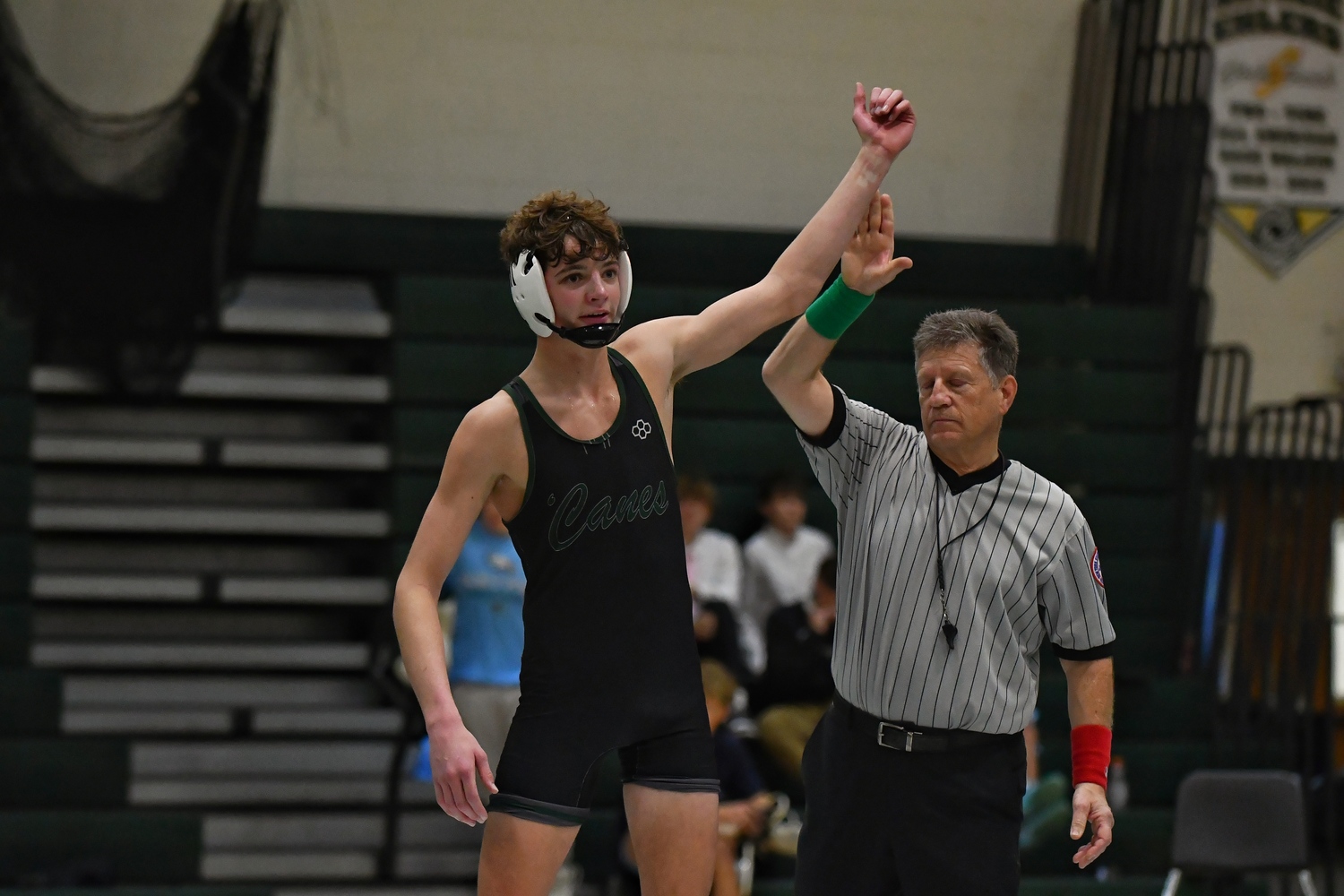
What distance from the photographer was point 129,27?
7.64 metres

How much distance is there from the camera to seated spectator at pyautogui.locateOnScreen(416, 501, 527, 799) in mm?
5602

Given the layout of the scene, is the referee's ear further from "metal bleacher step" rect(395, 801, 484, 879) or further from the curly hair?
"metal bleacher step" rect(395, 801, 484, 879)

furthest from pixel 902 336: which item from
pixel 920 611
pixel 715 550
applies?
pixel 920 611

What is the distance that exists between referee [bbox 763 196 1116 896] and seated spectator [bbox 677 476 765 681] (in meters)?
2.70

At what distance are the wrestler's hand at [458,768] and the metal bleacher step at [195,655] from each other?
167 inches

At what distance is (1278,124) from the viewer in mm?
8641

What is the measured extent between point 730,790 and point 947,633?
8.75 feet

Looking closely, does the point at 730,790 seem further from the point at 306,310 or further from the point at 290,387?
the point at 306,310

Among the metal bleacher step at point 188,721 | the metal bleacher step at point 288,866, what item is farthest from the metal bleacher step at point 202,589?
the metal bleacher step at point 288,866

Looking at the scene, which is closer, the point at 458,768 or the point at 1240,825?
the point at 458,768

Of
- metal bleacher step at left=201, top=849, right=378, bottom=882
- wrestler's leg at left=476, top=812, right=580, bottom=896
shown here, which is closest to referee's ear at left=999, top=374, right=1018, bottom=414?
wrestler's leg at left=476, top=812, right=580, bottom=896

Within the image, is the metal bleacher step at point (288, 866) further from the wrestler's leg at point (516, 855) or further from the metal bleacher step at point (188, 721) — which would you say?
the wrestler's leg at point (516, 855)

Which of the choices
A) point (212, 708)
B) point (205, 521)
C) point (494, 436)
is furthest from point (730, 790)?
point (494, 436)

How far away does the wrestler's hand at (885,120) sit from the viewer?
9.68 ft
